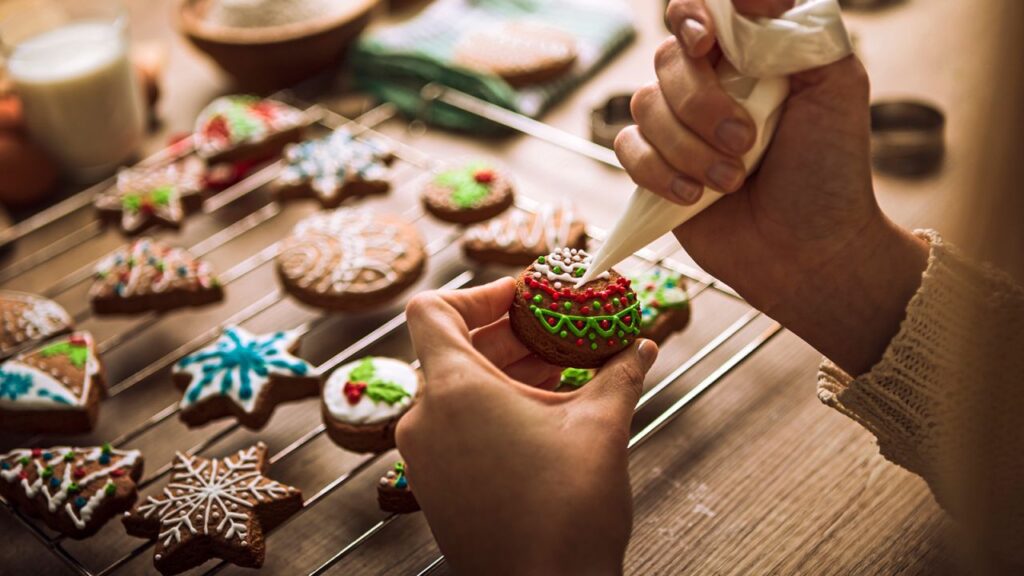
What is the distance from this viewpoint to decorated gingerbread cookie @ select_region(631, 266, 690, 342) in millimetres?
1107

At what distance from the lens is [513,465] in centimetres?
71

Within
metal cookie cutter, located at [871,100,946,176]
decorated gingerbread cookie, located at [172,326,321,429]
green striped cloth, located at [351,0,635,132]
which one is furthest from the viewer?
green striped cloth, located at [351,0,635,132]

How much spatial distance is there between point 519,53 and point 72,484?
1.05 meters

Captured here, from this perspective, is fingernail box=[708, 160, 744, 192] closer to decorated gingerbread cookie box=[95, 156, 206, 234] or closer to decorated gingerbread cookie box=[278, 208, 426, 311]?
decorated gingerbread cookie box=[278, 208, 426, 311]

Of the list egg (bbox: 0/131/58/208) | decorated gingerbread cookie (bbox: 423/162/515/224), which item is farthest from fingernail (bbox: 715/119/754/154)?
egg (bbox: 0/131/58/208)

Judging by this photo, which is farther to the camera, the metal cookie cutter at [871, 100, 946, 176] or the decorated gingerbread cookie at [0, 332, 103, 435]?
the metal cookie cutter at [871, 100, 946, 176]

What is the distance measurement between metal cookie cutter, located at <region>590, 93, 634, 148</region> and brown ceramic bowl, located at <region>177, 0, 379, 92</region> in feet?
1.64

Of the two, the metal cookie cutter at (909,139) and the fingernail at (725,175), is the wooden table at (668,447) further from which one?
the fingernail at (725,175)

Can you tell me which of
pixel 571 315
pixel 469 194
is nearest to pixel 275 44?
pixel 469 194

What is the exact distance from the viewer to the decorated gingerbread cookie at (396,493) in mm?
935

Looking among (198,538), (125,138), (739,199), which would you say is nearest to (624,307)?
(739,199)

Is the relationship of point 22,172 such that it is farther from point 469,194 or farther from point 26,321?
point 469,194

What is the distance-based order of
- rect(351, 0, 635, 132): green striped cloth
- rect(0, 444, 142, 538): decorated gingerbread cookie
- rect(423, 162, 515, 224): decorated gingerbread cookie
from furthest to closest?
1. rect(351, 0, 635, 132): green striped cloth
2. rect(423, 162, 515, 224): decorated gingerbread cookie
3. rect(0, 444, 142, 538): decorated gingerbread cookie

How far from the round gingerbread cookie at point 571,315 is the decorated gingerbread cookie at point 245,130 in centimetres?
74
